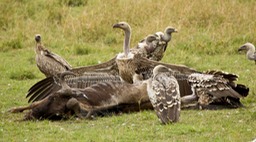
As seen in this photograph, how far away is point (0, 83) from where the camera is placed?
11.4m

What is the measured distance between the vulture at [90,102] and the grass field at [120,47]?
0.16m

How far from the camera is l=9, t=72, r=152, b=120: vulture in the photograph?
8.61 metres

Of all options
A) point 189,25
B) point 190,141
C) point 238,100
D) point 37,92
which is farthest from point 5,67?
point 190,141

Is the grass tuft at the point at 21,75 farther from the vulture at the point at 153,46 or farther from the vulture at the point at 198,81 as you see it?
the vulture at the point at 198,81

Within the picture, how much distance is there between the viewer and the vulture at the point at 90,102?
28.2ft

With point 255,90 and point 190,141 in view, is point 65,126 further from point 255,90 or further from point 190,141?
point 255,90

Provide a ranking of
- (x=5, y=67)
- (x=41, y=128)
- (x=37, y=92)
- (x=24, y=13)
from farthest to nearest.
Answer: (x=24, y=13)
(x=5, y=67)
(x=37, y=92)
(x=41, y=128)

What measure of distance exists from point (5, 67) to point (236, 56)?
389 centimetres

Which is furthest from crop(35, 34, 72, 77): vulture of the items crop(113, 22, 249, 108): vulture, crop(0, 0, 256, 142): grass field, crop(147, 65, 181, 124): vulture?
crop(147, 65, 181, 124): vulture

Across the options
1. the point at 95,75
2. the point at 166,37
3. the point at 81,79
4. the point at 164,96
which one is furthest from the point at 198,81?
the point at 166,37

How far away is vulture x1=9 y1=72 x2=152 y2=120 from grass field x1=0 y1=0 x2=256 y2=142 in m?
0.16

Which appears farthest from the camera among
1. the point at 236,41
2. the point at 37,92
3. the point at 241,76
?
the point at 236,41

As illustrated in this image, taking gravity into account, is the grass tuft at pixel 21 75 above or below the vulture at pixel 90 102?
below

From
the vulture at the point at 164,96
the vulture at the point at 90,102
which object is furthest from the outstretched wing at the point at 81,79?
the vulture at the point at 164,96
